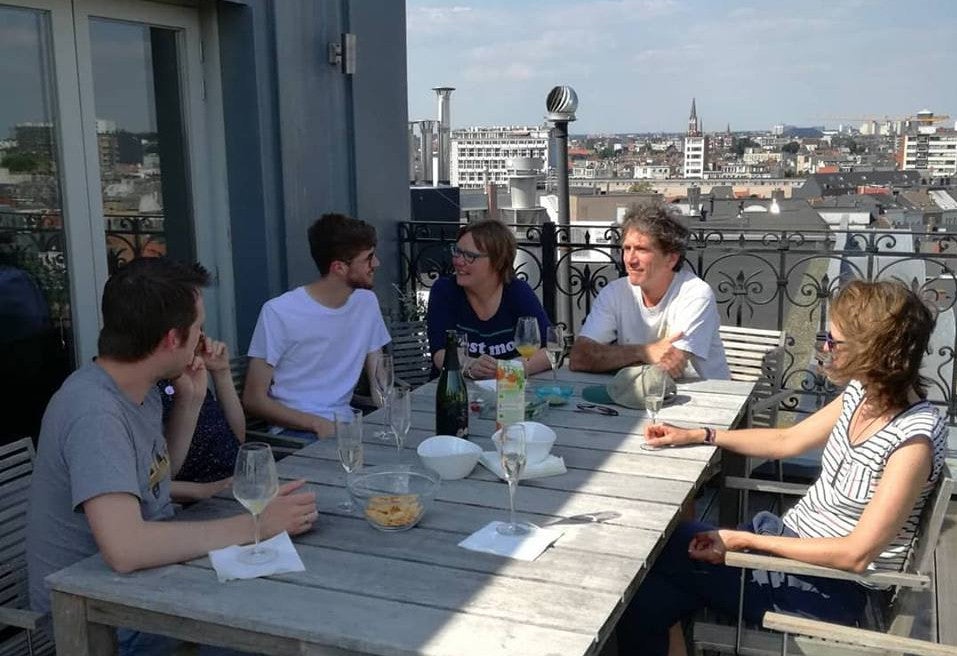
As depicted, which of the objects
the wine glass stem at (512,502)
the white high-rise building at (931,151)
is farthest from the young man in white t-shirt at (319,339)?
the white high-rise building at (931,151)

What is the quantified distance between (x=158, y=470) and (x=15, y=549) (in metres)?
0.56

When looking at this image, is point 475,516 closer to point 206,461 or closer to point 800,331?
point 206,461

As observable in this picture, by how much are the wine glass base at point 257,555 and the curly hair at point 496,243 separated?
203cm

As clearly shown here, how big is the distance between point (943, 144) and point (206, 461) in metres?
71.1

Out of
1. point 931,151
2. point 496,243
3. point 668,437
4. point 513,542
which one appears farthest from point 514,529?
point 931,151

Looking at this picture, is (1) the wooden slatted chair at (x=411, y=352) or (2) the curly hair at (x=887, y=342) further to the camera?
(1) the wooden slatted chair at (x=411, y=352)

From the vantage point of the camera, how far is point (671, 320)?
3.55 m

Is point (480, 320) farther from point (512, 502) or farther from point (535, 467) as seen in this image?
point (512, 502)

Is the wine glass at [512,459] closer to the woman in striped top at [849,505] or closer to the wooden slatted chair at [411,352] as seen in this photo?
the woman in striped top at [849,505]

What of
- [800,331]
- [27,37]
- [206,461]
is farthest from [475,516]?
[800,331]

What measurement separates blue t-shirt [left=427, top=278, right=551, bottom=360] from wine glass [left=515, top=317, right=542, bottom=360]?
523mm

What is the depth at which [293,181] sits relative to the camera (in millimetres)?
4633

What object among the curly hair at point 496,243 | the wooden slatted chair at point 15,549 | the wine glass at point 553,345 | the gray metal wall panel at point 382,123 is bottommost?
the wooden slatted chair at point 15,549

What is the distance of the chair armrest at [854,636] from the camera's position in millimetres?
1689
